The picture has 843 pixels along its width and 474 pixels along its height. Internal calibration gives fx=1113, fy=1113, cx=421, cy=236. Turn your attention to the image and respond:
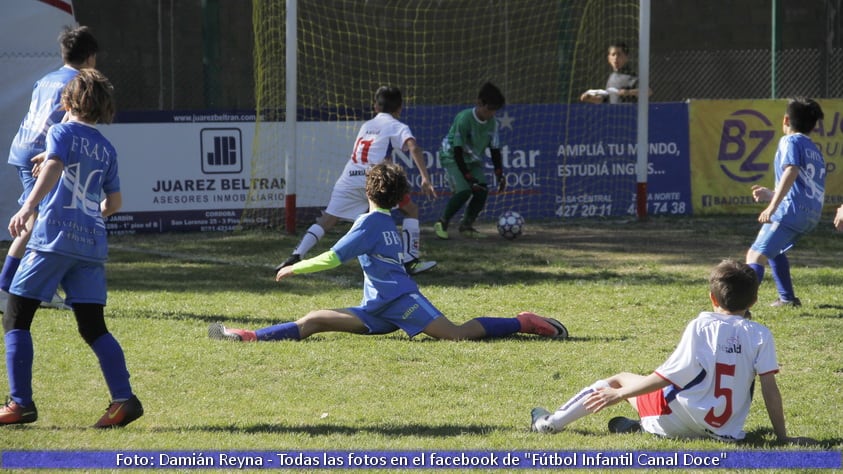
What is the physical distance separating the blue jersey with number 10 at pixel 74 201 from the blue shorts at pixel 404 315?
7.69 ft

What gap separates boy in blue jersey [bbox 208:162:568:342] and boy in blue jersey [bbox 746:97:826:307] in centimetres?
187

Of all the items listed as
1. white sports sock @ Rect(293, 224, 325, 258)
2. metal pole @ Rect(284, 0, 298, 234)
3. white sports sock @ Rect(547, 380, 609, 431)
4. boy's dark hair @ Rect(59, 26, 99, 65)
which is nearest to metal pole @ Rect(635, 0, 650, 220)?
metal pole @ Rect(284, 0, 298, 234)

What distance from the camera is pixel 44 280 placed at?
506cm

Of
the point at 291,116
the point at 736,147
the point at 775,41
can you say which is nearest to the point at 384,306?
the point at 291,116

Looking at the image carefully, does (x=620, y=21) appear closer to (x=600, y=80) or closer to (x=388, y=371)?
(x=600, y=80)

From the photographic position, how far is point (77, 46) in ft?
23.2

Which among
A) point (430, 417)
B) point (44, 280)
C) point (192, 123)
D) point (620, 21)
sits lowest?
A: point (430, 417)

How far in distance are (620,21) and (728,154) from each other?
16.4 feet

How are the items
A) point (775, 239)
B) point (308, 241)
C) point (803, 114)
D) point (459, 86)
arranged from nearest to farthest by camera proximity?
point (803, 114) → point (775, 239) → point (308, 241) → point (459, 86)

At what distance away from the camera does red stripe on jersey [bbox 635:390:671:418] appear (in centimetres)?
492

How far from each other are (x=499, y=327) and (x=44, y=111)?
3331mm

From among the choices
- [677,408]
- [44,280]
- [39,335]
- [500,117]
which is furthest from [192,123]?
[677,408]

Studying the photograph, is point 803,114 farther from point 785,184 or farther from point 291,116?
point 291,116

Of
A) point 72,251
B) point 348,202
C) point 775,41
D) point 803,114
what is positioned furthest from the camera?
point 775,41
